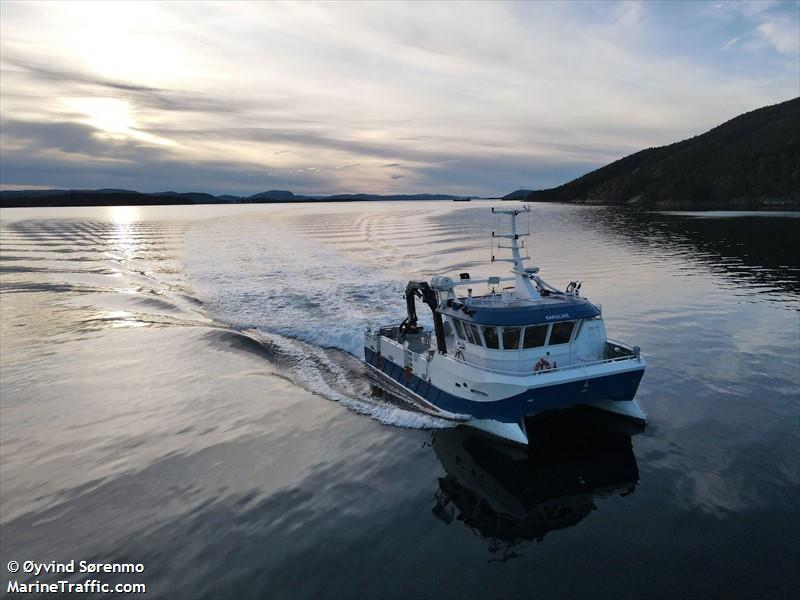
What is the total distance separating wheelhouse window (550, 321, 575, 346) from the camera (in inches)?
774

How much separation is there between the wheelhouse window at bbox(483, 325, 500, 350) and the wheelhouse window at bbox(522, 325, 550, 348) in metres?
0.97

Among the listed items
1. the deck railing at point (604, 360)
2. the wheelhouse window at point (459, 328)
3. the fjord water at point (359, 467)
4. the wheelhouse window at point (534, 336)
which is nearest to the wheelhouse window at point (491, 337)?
the deck railing at point (604, 360)

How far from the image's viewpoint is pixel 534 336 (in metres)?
19.4

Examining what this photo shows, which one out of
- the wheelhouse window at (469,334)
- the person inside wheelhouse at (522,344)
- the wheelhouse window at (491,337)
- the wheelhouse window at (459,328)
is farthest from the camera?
the wheelhouse window at (459,328)

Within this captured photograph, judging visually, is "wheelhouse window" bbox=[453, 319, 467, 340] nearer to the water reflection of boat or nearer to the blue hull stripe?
the blue hull stripe

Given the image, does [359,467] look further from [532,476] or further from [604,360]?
[604,360]

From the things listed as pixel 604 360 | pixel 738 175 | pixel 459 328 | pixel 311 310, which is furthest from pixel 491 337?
pixel 738 175

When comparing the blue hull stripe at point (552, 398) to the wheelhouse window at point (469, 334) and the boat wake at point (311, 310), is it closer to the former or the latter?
the boat wake at point (311, 310)

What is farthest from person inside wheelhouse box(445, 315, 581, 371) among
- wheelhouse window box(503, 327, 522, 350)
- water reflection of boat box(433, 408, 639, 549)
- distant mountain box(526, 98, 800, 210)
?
distant mountain box(526, 98, 800, 210)

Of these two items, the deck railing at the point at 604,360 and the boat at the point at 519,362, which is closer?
the boat at the point at 519,362

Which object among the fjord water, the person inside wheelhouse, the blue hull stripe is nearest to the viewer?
the fjord water

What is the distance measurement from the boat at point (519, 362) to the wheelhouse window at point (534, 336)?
37 millimetres

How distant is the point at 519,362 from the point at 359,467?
268 inches

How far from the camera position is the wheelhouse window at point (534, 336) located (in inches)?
758
